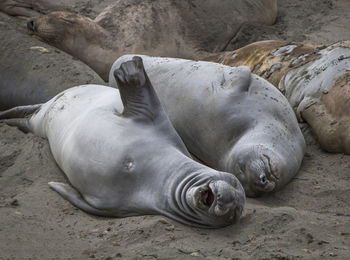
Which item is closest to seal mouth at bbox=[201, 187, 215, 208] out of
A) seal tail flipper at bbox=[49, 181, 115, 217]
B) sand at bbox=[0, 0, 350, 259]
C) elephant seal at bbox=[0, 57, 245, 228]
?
elephant seal at bbox=[0, 57, 245, 228]

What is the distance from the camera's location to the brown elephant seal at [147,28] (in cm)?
598

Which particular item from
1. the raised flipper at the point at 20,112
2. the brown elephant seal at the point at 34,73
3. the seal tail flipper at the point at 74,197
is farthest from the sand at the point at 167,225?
the brown elephant seal at the point at 34,73

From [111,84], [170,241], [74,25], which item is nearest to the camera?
[170,241]

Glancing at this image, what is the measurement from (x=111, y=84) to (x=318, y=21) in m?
3.28

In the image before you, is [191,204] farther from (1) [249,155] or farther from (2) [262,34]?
(2) [262,34]

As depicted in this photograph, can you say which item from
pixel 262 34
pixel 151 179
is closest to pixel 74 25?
pixel 262 34

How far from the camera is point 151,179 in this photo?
328 centimetres

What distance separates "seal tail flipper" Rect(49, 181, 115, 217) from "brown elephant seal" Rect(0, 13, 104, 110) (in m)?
1.65

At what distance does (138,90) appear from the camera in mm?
3568

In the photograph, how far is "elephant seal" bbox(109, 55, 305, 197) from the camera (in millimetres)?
3641

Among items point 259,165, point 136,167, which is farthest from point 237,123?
point 136,167

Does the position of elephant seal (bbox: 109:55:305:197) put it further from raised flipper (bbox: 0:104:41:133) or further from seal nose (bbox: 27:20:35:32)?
seal nose (bbox: 27:20:35:32)

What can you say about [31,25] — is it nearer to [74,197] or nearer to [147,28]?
[147,28]

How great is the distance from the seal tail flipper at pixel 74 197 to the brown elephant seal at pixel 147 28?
244cm
